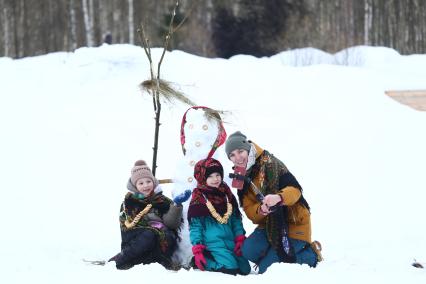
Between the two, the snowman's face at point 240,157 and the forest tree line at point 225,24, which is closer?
the snowman's face at point 240,157

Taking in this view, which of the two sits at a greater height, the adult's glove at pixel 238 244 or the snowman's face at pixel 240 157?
the snowman's face at pixel 240 157

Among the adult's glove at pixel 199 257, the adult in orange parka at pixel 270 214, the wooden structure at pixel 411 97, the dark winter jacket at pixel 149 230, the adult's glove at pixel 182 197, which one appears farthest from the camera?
the wooden structure at pixel 411 97

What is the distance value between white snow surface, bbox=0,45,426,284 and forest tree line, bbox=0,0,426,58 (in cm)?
499

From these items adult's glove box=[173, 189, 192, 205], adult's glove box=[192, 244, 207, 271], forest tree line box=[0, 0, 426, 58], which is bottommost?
adult's glove box=[192, 244, 207, 271]

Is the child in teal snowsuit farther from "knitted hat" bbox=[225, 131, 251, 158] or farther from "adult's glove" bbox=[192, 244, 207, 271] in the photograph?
"knitted hat" bbox=[225, 131, 251, 158]

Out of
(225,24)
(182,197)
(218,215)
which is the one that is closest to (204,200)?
(218,215)

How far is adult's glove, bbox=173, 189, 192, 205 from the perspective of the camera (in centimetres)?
490

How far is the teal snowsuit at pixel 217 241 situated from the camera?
452 cm

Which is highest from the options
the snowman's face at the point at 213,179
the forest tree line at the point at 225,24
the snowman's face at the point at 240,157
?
the forest tree line at the point at 225,24

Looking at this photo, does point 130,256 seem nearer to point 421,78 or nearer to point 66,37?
point 421,78

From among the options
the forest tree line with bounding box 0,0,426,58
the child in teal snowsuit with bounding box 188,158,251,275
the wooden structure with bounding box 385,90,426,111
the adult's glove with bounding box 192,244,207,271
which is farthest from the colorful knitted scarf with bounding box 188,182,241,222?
the forest tree line with bounding box 0,0,426,58

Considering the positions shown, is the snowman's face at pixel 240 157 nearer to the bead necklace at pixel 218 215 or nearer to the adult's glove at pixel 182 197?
the bead necklace at pixel 218 215

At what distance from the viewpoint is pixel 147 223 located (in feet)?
16.0

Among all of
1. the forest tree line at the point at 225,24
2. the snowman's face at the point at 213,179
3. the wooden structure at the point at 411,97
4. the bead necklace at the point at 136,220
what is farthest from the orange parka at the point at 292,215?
the forest tree line at the point at 225,24
